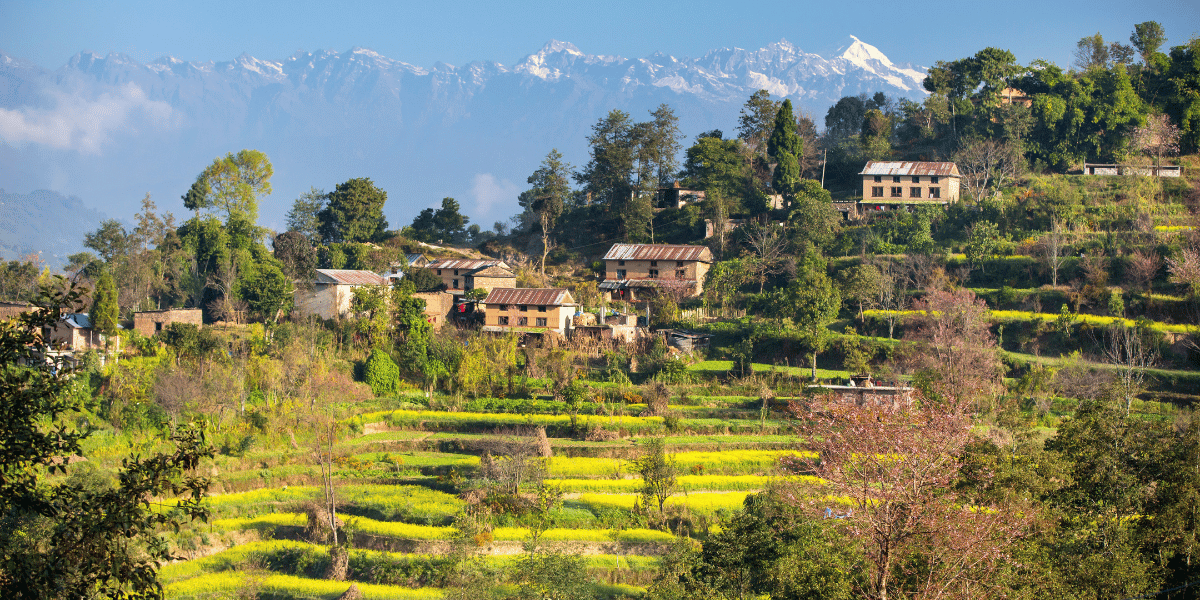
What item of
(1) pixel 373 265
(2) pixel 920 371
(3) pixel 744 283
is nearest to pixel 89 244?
(1) pixel 373 265

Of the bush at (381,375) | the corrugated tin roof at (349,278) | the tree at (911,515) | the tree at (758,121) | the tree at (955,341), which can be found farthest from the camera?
the tree at (758,121)

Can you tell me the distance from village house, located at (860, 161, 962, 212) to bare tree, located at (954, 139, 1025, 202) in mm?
1147

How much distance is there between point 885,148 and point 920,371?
1156 inches

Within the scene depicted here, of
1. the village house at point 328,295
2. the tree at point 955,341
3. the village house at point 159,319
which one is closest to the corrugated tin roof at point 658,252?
the tree at point 955,341

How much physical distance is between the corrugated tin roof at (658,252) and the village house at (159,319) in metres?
22.1

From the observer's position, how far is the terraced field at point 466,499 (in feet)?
67.9

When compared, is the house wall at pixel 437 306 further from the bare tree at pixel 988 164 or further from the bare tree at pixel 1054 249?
the bare tree at pixel 988 164

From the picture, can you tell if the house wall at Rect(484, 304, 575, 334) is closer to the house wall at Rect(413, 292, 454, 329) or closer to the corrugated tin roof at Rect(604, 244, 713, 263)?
the house wall at Rect(413, 292, 454, 329)

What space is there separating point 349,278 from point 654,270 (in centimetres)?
1662

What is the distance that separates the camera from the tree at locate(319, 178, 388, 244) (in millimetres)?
59250

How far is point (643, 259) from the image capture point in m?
50.5

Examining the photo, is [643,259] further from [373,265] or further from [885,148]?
[885,148]

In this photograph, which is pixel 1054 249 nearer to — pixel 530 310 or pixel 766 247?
pixel 766 247

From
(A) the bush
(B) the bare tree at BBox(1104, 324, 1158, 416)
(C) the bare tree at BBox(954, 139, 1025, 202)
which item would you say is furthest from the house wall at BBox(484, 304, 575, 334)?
(C) the bare tree at BBox(954, 139, 1025, 202)
